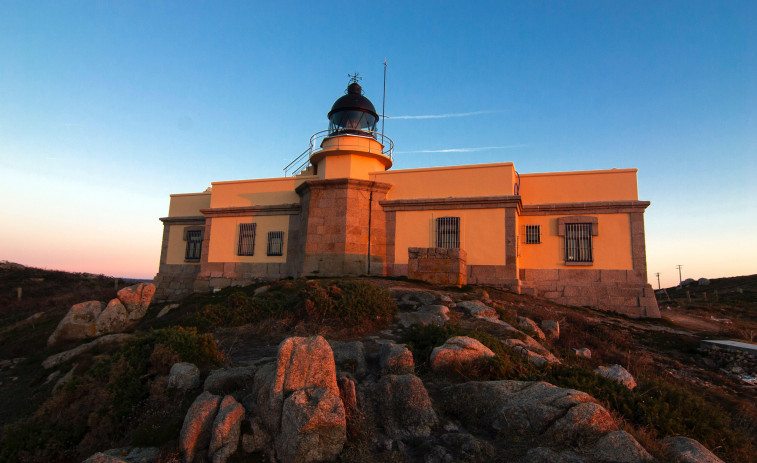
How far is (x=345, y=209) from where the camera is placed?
709 inches

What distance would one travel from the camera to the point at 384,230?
728 inches

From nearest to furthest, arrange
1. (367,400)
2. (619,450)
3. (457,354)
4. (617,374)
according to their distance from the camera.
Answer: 1. (619,450)
2. (367,400)
3. (457,354)
4. (617,374)

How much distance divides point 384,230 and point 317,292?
27.7ft

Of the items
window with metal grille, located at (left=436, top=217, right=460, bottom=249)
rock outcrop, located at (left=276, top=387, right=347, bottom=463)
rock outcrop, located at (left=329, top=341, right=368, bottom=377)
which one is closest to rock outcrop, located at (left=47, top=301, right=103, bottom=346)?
rock outcrop, located at (left=329, top=341, right=368, bottom=377)

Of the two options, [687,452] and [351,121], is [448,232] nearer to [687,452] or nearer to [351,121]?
[351,121]

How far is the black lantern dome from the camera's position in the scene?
20047mm

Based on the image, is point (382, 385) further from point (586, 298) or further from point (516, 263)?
point (586, 298)

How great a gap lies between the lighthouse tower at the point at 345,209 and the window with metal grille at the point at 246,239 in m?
3.10

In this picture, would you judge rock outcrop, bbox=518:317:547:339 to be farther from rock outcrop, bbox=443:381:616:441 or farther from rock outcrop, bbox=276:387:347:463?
rock outcrop, bbox=276:387:347:463

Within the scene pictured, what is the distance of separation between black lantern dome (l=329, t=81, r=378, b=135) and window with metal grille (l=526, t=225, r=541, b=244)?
28.0ft

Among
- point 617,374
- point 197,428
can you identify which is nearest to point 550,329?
point 617,374

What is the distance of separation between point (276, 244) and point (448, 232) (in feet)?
26.4

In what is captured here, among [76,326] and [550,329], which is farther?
[76,326]

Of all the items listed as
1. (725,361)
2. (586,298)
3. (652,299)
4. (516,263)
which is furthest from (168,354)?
(652,299)
